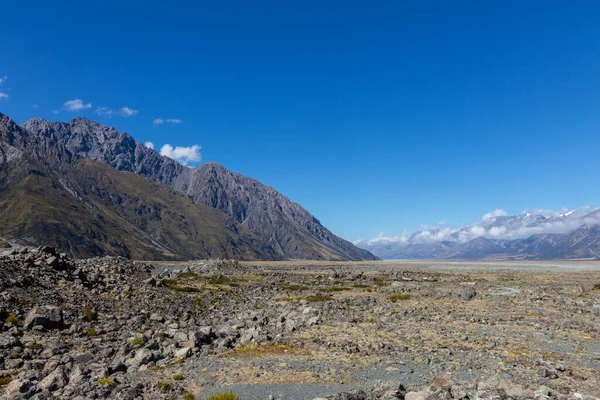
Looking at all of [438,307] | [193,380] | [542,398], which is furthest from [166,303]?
[542,398]

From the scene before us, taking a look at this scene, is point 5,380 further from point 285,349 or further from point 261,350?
point 285,349

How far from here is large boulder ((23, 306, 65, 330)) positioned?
28.1 m

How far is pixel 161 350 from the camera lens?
946 inches

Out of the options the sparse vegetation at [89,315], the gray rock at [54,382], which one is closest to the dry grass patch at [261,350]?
the gray rock at [54,382]

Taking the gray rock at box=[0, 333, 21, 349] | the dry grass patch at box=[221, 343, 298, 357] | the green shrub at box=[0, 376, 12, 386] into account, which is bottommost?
the dry grass patch at box=[221, 343, 298, 357]

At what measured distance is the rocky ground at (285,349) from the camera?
17.6 m

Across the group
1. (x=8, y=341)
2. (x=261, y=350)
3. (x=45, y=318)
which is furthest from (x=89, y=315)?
(x=261, y=350)

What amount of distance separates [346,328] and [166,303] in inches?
944

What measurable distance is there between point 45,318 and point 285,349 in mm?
18496

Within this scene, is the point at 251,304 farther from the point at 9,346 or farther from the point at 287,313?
the point at 9,346

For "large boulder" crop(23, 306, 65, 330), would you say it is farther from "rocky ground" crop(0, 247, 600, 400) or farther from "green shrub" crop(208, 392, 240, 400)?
"green shrub" crop(208, 392, 240, 400)

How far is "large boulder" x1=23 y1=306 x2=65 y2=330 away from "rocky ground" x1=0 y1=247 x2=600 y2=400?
8cm

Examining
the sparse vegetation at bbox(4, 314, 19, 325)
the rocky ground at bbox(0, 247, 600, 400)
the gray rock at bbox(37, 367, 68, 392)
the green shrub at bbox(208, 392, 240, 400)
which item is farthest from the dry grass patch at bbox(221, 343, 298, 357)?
the sparse vegetation at bbox(4, 314, 19, 325)

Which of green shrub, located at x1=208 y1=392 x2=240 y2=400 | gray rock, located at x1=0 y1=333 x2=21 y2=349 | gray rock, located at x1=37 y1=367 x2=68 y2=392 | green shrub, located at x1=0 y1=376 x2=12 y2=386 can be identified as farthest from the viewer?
gray rock, located at x1=0 y1=333 x2=21 y2=349
